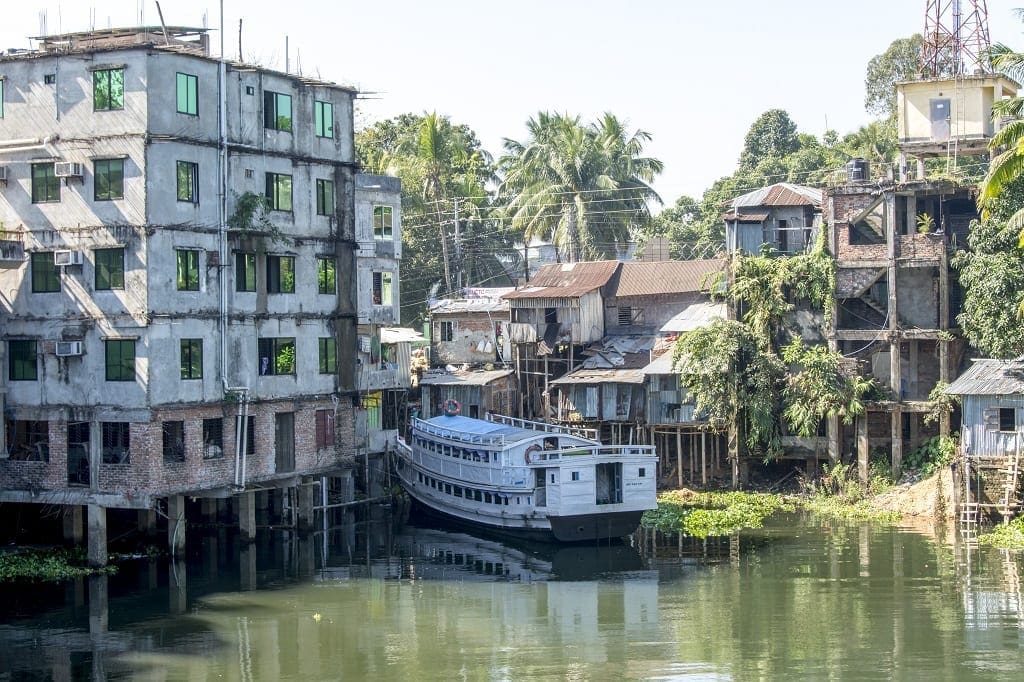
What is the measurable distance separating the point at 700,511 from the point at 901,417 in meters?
Result: 9.81

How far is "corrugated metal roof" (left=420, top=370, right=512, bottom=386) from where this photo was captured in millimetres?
62406

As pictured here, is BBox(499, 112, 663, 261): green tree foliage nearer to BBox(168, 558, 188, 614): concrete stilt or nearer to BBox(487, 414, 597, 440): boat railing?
BBox(487, 414, 597, 440): boat railing

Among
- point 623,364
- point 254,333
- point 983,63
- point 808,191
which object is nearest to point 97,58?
point 254,333

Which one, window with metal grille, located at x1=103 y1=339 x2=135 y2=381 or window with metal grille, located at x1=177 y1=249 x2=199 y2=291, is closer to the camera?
window with metal grille, located at x1=103 y1=339 x2=135 y2=381

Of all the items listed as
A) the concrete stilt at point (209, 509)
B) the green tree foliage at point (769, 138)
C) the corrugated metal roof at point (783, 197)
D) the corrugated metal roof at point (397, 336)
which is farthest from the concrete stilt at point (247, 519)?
the green tree foliage at point (769, 138)

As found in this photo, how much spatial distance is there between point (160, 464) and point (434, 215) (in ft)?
117

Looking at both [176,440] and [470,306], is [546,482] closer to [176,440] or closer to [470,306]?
[176,440]

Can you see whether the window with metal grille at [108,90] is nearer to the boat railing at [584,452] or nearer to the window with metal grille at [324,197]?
the window with metal grille at [324,197]

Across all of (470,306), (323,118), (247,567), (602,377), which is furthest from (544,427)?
(323,118)

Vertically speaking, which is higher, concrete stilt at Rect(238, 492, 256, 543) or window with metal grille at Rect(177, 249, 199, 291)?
window with metal grille at Rect(177, 249, 199, 291)

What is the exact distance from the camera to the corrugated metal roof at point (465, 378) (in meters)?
62.4

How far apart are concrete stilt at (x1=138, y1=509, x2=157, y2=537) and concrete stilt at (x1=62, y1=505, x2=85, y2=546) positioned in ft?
7.44

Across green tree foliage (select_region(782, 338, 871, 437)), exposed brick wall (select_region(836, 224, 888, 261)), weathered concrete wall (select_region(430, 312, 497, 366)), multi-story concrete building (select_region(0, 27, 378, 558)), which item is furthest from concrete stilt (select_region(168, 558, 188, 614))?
exposed brick wall (select_region(836, 224, 888, 261))

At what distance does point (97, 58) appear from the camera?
152 feet
